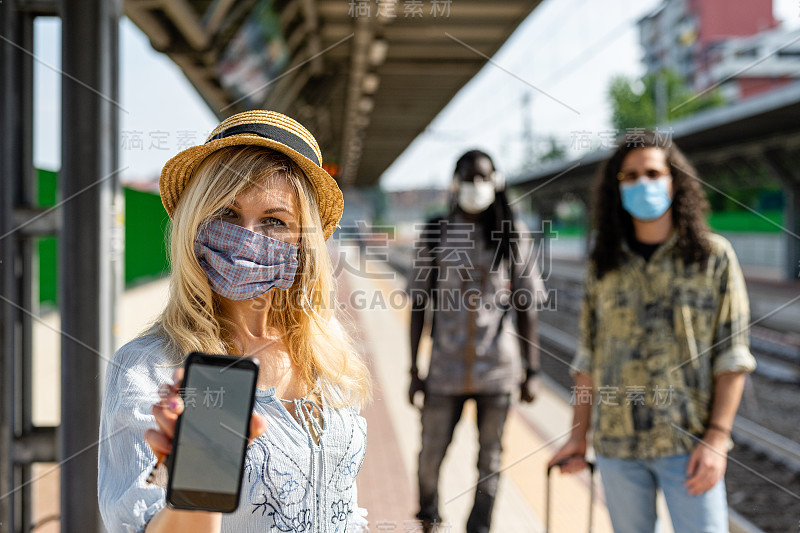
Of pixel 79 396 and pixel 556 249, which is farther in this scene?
pixel 556 249

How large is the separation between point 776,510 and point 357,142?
9.09 meters

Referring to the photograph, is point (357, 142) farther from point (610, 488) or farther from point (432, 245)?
point (610, 488)

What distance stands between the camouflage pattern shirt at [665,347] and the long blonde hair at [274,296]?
1.19 metres

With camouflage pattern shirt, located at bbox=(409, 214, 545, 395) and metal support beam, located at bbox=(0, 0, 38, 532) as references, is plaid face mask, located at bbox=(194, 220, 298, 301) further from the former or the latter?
camouflage pattern shirt, located at bbox=(409, 214, 545, 395)

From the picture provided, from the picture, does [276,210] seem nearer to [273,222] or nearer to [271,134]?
[273,222]

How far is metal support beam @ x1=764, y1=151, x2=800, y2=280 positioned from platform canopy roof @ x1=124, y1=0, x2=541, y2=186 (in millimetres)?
9632

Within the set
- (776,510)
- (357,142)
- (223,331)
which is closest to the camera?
(223,331)

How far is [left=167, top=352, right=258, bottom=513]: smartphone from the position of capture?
2.54ft

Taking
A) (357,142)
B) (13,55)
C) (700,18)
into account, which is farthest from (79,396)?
(700,18)

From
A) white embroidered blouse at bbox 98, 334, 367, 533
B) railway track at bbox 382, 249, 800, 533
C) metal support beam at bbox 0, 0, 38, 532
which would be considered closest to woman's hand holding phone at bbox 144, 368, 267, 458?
white embroidered blouse at bbox 98, 334, 367, 533

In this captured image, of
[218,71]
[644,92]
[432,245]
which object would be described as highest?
[644,92]

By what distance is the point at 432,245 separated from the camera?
10.3ft

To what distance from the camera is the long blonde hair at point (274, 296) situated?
108 cm

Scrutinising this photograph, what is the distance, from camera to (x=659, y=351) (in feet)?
7.24
